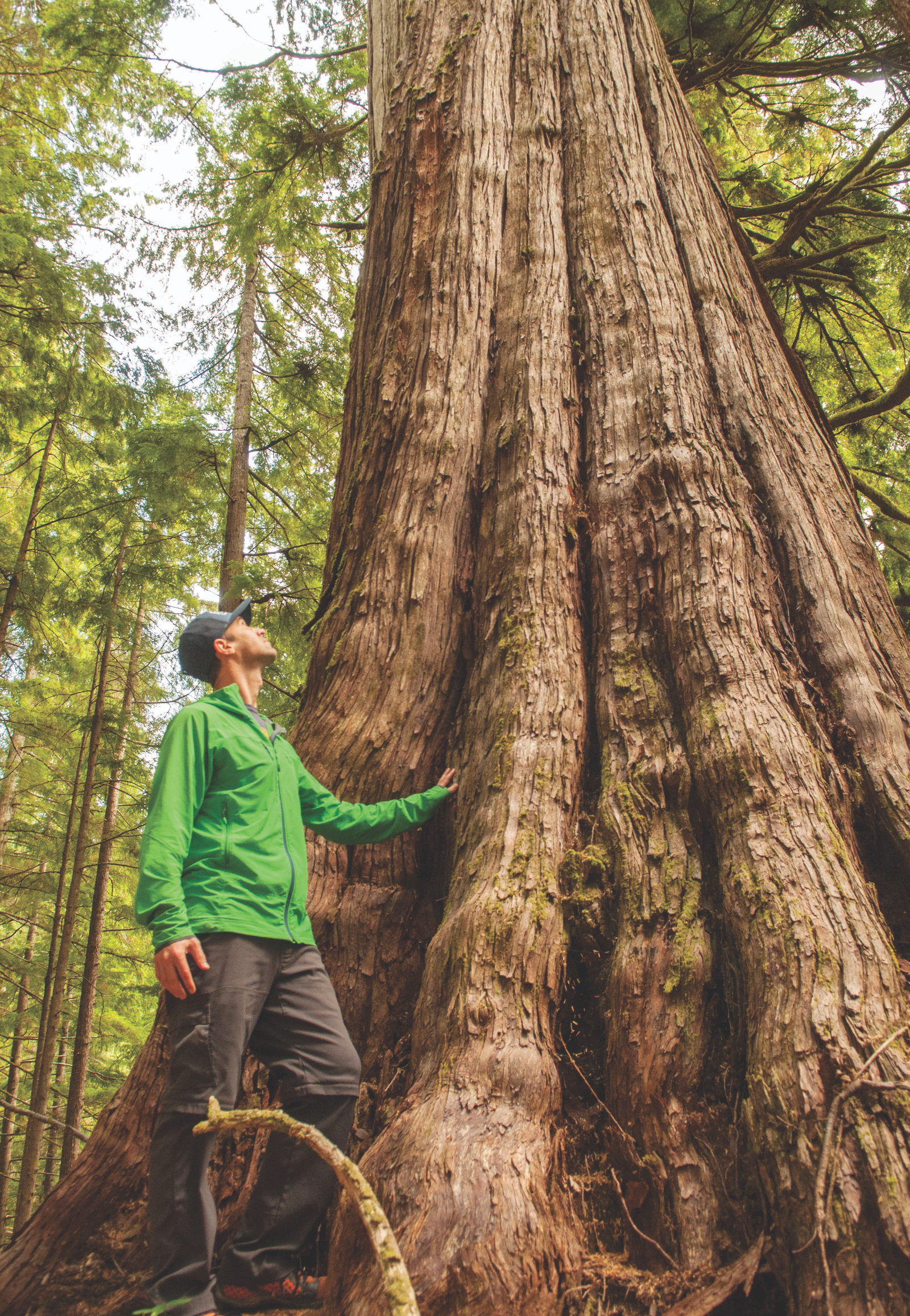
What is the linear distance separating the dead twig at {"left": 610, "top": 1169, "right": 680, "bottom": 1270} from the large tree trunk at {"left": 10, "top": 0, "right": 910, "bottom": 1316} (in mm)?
17

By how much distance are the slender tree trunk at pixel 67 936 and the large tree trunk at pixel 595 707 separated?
522 cm

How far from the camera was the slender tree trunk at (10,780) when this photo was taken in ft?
37.8

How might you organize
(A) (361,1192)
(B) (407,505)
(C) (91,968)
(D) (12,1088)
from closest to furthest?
1. (A) (361,1192)
2. (B) (407,505)
3. (C) (91,968)
4. (D) (12,1088)

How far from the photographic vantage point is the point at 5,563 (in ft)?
27.9

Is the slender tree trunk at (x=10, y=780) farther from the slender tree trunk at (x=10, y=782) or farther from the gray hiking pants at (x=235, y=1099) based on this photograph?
the gray hiking pants at (x=235, y=1099)

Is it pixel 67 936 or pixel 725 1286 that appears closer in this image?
pixel 725 1286

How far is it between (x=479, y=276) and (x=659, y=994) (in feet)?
10.5

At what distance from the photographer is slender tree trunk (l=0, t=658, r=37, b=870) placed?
37.8ft

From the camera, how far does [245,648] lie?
2844 millimetres

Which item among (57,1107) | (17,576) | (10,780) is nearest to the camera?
(17,576)

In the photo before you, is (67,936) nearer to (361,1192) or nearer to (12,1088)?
(12,1088)

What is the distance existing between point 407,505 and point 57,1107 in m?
12.7

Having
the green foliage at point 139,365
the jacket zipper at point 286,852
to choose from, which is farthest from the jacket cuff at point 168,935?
the green foliage at point 139,365

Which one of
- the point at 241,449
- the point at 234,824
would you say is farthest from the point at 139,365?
the point at 234,824
